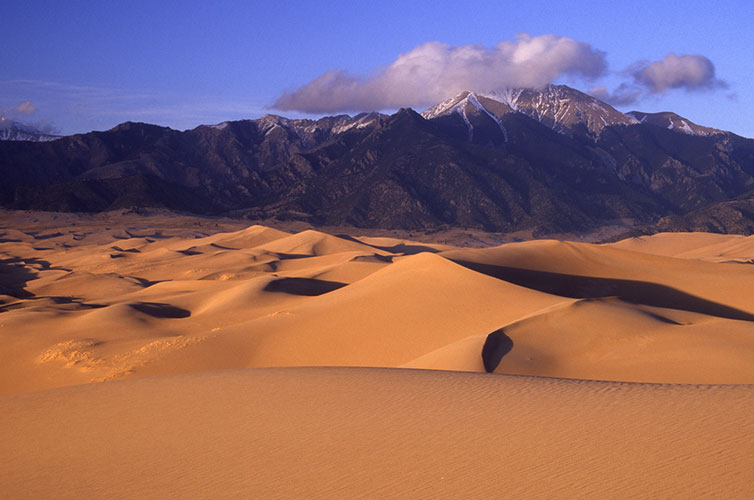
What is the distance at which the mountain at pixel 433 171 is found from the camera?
10450 centimetres

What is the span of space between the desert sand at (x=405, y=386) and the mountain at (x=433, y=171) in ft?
234

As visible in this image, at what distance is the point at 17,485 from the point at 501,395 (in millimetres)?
5831

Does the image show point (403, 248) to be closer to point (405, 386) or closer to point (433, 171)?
point (405, 386)

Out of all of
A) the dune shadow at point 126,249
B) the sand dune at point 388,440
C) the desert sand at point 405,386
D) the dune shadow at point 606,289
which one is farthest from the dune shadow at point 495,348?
the dune shadow at point 126,249

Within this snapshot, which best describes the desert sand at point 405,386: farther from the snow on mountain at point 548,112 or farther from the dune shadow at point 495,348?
→ the snow on mountain at point 548,112

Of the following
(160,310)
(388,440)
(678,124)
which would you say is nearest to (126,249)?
(160,310)

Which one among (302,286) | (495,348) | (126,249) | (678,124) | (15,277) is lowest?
(15,277)

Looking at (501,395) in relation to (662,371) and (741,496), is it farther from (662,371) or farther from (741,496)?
(662,371)

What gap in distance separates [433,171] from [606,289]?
294 feet

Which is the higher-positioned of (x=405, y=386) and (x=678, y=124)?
(x=678, y=124)

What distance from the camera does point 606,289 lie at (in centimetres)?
2627

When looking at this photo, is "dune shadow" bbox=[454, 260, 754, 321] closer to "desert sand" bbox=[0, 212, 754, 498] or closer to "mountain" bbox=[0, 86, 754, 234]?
"desert sand" bbox=[0, 212, 754, 498]

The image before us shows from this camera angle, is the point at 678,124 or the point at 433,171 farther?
the point at 678,124

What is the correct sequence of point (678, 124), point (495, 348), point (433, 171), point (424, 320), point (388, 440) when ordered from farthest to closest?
point (678, 124)
point (433, 171)
point (424, 320)
point (495, 348)
point (388, 440)
